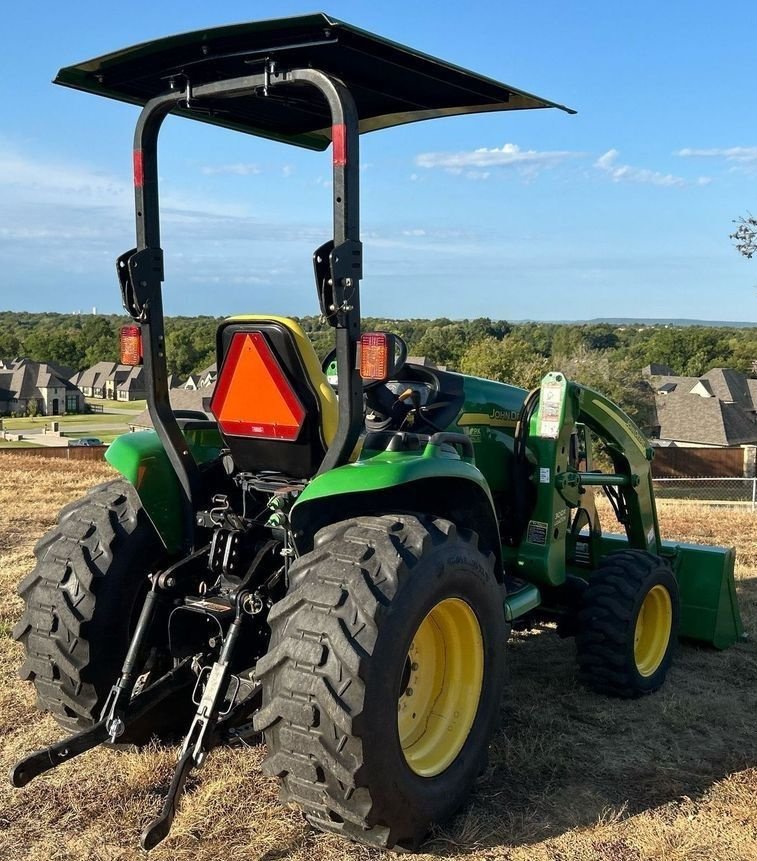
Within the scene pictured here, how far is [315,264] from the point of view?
131 inches

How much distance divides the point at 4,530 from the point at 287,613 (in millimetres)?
7285

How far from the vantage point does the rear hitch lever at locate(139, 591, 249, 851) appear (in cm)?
295

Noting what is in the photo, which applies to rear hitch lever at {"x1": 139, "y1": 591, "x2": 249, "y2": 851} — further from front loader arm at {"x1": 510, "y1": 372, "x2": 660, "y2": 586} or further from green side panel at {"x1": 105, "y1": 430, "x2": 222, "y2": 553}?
front loader arm at {"x1": 510, "y1": 372, "x2": 660, "y2": 586}

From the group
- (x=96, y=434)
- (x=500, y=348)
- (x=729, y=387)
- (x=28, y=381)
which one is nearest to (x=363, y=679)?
(x=500, y=348)

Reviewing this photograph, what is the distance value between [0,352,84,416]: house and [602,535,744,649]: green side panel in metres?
77.7

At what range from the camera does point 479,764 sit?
3.50m

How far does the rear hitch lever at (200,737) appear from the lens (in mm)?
2945

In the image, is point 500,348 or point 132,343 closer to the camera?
point 132,343

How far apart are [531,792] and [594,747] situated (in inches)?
27.0

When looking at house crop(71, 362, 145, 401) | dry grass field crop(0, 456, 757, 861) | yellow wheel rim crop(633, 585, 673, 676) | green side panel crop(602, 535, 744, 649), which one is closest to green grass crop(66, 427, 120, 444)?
house crop(71, 362, 145, 401)

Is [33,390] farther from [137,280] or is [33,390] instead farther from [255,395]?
[255,395]

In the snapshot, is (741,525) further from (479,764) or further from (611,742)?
(479,764)

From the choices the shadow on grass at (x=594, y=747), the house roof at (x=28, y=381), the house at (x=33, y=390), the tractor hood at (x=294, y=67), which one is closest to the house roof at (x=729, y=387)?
the shadow on grass at (x=594, y=747)

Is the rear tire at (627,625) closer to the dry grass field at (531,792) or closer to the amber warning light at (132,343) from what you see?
the dry grass field at (531,792)
